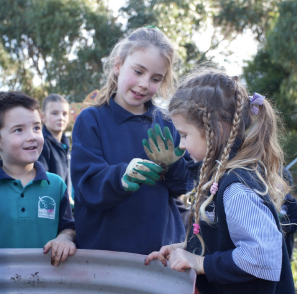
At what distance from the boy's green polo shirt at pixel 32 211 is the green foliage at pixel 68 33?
28.3 feet

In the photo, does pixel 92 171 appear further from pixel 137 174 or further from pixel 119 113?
pixel 119 113

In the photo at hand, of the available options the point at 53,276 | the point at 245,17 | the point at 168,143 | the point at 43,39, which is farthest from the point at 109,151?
the point at 245,17

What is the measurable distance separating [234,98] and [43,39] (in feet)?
34.7

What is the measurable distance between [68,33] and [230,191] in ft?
33.1

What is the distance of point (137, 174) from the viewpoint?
1277 millimetres

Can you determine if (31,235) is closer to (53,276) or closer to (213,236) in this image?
(53,276)

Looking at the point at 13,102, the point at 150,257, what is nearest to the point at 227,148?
the point at 150,257

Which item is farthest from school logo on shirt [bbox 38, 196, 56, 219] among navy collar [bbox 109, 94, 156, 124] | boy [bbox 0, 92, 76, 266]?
navy collar [bbox 109, 94, 156, 124]

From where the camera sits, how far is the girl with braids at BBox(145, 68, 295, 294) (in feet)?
3.39

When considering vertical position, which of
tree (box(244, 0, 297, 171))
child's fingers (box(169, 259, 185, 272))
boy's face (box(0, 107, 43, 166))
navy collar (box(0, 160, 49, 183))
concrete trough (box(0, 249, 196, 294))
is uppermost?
tree (box(244, 0, 297, 171))

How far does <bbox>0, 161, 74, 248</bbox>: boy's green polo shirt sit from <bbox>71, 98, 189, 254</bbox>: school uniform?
16cm

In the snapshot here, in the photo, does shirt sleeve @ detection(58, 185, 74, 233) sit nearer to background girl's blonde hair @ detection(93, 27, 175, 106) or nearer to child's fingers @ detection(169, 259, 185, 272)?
background girl's blonde hair @ detection(93, 27, 175, 106)

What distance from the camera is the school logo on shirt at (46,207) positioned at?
5.39ft

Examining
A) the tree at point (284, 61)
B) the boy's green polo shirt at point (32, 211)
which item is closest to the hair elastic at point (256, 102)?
the boy's green polo shirt at point (32, 211)
